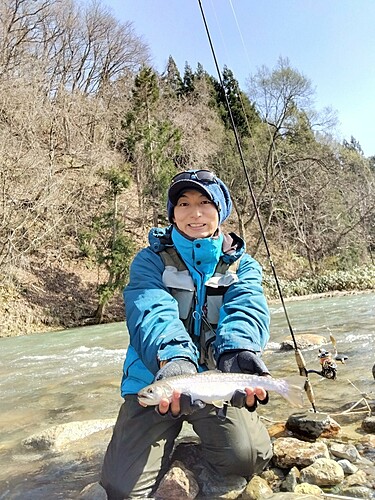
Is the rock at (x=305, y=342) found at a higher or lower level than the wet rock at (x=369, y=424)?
lower

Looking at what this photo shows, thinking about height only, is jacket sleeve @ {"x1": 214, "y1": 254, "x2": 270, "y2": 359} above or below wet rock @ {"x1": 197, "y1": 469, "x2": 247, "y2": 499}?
above

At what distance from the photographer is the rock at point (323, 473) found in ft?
7.81

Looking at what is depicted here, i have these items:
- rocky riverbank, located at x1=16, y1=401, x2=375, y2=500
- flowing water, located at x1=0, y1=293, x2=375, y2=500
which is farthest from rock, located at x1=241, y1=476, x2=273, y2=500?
flowing water, located at x1=0, y1=293, x2=375, y2=500

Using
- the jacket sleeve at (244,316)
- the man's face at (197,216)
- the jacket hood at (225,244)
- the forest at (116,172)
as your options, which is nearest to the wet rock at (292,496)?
the jacket sleeve at (244,316)

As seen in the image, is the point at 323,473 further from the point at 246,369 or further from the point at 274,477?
the point at 246,369

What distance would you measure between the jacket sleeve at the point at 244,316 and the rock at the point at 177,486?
0.66 m

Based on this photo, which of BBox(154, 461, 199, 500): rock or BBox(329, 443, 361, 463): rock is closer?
BBox(154, 461, 199, 500): rock

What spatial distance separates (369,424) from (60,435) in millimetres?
2234

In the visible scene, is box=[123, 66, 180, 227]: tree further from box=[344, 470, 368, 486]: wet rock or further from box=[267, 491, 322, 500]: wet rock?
box=[267, 491, 322, 500]: wet rock

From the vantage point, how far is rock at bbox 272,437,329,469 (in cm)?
256

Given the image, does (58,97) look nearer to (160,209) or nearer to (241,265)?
(160,209)

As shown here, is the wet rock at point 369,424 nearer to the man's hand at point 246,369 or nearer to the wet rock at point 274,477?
the wet rock at point 274,477

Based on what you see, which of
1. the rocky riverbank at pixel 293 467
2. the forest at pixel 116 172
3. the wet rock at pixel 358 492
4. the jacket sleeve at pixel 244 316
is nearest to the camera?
the wet rock at pixel 358 492

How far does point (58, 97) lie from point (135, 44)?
14.0 meters
